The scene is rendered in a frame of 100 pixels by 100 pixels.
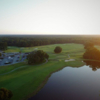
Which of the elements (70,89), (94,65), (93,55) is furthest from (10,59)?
(93,55)

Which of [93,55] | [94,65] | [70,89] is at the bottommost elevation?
[70,89]

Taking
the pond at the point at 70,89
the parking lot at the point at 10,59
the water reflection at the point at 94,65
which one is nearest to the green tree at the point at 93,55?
the water reflection at the point at 94,65

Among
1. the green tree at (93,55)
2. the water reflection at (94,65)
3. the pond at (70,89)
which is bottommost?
the pond at (70,89)

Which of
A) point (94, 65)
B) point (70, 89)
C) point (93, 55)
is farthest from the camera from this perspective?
point (93, 55)

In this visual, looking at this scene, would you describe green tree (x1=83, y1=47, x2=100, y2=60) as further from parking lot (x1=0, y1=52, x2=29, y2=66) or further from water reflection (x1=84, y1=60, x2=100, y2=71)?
parking lot (x1=0, y1=52, x2=29, y2=66)

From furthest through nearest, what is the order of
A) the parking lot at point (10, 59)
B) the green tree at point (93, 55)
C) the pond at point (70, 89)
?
1. the green tree at point (93, 55)
2. the parking lot at point (10, 59)
3. the pond at point (70, 89)

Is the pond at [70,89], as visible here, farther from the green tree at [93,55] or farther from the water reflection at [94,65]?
the green tree at [93,55]

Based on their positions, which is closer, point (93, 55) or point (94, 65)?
point (94, 65)

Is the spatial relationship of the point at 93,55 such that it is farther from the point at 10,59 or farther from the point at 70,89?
the point at 10,59

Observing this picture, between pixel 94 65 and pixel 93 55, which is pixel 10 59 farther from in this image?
pixel 93 55

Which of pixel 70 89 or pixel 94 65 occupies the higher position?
pixel 94 65

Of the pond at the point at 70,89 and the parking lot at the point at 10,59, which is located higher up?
the parking lot at the point at 10,59

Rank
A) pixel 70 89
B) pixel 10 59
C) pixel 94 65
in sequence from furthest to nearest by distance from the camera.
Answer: pixel 10 59 < pixel 94 65 < pixel 70 89
